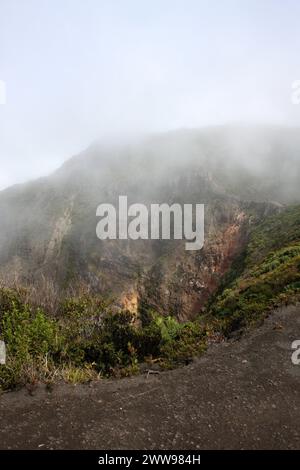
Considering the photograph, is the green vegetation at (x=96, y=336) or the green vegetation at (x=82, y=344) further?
the green vegetation at (x=96, y=336)

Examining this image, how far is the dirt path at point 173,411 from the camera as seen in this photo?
795 centimetres

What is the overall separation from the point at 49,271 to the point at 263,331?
51525 mm

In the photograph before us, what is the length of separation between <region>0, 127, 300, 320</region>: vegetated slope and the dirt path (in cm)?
3535

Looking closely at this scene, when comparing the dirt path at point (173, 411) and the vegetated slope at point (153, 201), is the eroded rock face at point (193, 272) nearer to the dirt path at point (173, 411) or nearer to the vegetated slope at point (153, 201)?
the vegetated slope at point (153, 201)

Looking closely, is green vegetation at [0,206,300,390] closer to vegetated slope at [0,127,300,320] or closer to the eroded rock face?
vegetated slope at [0,127,300,320]

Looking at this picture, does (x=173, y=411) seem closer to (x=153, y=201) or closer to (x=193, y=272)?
(x=193, y=272)

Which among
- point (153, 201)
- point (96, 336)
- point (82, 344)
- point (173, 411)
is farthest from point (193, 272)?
point (173, 411)

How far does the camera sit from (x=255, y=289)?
19.3 meters

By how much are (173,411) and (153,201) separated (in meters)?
59.6

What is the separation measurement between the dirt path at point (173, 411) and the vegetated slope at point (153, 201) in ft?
116

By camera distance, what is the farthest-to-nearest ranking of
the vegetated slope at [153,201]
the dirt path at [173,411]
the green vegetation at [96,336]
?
the vegetated slope at [153,201]
the green vegetation at [96,336]
the dirt path at [173,411]

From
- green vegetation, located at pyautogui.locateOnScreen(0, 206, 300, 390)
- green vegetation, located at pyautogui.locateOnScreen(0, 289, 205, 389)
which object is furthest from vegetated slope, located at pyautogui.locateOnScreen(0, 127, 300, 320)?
green vegetation, located at pyautogui.locateOnScreen(0, 289, 205, 389)

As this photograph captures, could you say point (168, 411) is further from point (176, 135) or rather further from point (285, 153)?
point (176, 135)

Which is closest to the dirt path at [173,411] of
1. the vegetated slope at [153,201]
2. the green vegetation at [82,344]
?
the green vegetation at [82,344]
